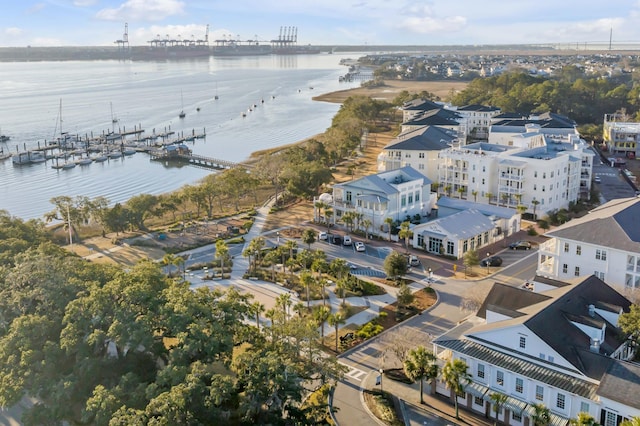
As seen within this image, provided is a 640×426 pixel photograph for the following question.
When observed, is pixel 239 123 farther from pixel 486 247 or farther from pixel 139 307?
pixel 139 307

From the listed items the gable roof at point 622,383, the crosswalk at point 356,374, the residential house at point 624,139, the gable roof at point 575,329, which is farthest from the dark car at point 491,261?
the residential house at point 624,139

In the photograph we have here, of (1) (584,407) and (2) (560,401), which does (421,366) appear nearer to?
(2) (560,401)

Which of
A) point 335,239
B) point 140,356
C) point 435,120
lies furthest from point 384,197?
point 435,120

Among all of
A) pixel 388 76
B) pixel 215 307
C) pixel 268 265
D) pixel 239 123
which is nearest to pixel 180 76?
pixel 388 76

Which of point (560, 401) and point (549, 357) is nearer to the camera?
point (560, 401)

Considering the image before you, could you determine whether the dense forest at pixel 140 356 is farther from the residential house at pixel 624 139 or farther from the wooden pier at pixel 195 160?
the residential house at pixel 624 139

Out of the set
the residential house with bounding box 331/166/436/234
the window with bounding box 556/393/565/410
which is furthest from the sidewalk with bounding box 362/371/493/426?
the residential house with bounding box 331/166/436/234
